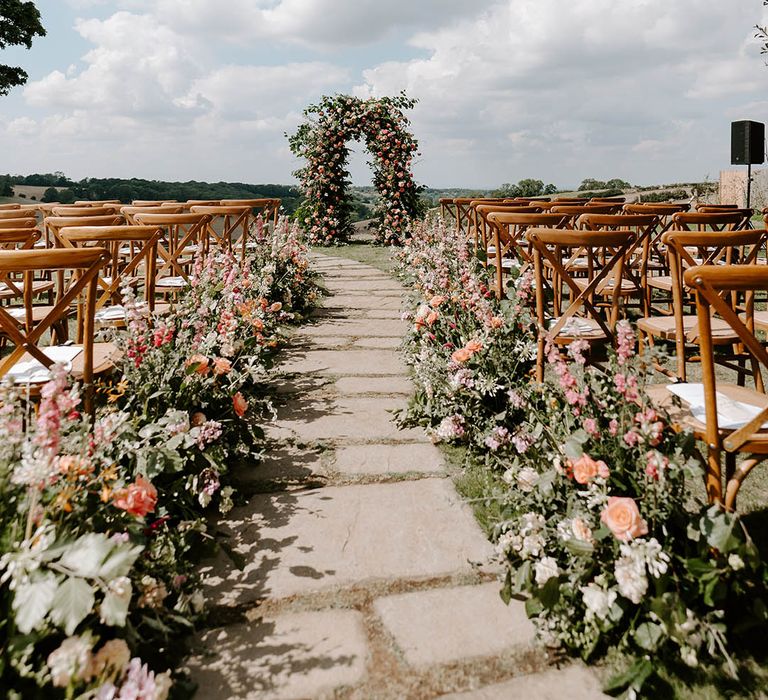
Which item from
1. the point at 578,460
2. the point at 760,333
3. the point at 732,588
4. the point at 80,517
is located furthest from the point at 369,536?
the point at 760,333

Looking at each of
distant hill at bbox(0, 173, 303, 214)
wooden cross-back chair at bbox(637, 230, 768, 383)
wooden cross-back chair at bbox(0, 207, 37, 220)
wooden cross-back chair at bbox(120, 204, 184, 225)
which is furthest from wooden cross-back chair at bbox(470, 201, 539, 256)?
distant hill at bbox(0, 173, 303, 214)

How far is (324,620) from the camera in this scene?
149 centimetres

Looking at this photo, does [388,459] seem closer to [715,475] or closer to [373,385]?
[373,385]

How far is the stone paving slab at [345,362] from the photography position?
139 inches

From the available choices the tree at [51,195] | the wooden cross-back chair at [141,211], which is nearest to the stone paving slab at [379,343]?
the wooden cross-back chair at [141,211]

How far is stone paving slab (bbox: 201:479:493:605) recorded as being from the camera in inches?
64.7

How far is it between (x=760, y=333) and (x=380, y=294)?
10.7 feet

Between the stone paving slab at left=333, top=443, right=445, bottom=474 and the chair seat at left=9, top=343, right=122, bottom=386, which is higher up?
the chair seat at left=9, top=343, right=122, bottom=386

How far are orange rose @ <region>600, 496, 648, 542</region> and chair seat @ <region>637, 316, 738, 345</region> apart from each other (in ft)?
4.79

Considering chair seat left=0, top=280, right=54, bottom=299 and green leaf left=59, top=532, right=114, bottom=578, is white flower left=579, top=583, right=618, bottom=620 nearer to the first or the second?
green leaf left=59, top=532, right=114, bottom=578

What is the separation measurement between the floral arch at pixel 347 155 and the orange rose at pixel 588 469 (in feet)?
32.6

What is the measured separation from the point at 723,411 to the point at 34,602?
176 cm

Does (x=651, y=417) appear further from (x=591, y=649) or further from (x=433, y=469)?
(x=433, y=469)

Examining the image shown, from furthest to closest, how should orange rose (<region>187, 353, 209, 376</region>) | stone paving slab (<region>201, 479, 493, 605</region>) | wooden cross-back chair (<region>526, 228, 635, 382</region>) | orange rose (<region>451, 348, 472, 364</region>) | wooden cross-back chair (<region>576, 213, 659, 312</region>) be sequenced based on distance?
wooden cross-back chair (<region>576, 213, 659, 312</region>)
orange rose (<region>451, 348, 472, 364</region>)
wooden cross-back chair (<region>526, 228, 635, 382</region>)
orange rose (<region>187, 353, 209, 376</region>)
stone paving slab (<region>201, 479, 493, 605</region>)
